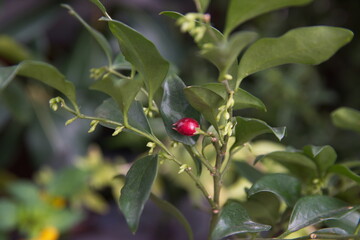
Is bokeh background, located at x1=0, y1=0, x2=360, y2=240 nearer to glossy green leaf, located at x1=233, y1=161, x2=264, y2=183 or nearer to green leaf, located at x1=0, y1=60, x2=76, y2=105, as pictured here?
glossy green leaf, located at x1=233, y1=161, x2=264, y2=183

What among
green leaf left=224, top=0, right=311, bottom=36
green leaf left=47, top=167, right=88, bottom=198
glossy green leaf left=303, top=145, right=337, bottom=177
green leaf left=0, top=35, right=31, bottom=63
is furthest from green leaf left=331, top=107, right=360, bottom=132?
green leaf left=0, top=35, right=31, bottom=63

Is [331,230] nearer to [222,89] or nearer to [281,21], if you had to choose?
[222,89]

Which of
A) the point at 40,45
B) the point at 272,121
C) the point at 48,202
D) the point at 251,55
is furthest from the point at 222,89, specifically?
the point at 40,45

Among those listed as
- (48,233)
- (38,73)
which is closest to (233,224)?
(38,73)

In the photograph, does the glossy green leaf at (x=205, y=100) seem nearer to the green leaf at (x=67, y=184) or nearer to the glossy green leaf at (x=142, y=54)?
the glossy green leaf at (x=142, y=54)

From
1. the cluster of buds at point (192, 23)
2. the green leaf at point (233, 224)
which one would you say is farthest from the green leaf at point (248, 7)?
the green leaf at point (233, 224)

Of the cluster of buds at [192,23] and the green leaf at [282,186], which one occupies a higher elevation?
the cluster of buds at [192,23]
